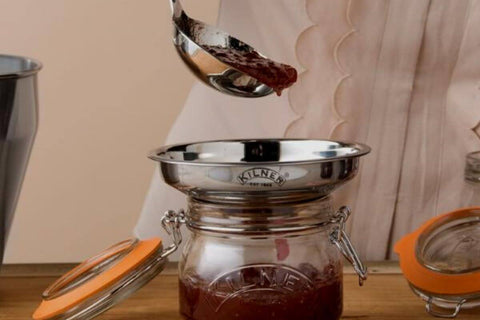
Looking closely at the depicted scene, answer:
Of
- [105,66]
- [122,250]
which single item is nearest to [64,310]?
[122,250]

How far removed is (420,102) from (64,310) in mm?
534

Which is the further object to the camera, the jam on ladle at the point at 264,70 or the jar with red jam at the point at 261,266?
the jam on ladle at the point at 264,70

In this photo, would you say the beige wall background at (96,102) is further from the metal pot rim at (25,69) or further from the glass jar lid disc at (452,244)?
the glass jar lid disc at (452,244)

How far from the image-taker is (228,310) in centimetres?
69

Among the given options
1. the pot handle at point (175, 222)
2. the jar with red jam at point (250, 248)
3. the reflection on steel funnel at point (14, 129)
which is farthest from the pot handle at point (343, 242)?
the reflection on steel funnel at point (14, 129)

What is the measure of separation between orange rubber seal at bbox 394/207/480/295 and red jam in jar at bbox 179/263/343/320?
11cm

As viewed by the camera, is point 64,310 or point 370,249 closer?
point 64,310

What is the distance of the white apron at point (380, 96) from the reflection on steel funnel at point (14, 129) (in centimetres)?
35

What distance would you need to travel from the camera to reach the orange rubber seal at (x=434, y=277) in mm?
765

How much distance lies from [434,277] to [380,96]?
35 cm

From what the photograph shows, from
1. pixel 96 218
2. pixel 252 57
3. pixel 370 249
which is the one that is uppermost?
pixel 252 57

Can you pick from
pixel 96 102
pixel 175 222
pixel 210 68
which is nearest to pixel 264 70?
pixel 210 68

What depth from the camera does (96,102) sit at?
2.08 metres

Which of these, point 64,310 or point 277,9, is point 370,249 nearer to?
point 277,9
